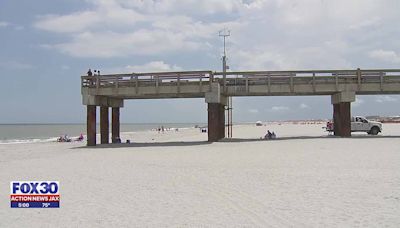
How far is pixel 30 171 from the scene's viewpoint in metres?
14.3

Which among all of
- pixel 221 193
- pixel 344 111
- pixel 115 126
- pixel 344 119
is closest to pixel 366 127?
pixel 344 119

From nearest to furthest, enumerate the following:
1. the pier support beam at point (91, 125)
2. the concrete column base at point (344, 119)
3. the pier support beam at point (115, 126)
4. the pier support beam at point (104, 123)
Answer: the concrete column base at point (344, 119) < the pier support beam at point (91, 125) < the pier support beam at point (104, 123) < the pier support beam at point (115, 126)

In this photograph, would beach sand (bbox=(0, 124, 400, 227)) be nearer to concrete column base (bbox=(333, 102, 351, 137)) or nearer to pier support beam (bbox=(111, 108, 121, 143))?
concrete column base (bbox=(333, 102, 351, 137))

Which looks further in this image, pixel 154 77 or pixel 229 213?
pixel 154 77

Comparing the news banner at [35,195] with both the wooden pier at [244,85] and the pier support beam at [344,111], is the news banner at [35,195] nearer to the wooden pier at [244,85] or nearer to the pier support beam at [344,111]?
the wooden pier at [244,85]

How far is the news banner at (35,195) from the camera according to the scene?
337 inches

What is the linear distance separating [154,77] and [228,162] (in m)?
13.1

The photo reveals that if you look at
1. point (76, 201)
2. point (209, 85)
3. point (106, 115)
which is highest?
point (209, 85)

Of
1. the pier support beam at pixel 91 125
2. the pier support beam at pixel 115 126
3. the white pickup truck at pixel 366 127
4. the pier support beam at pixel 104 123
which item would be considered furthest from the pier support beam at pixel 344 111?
the pier support beam at pixel 91 125

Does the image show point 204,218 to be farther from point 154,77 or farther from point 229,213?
point 154,77

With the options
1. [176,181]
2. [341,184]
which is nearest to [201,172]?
[176,181]

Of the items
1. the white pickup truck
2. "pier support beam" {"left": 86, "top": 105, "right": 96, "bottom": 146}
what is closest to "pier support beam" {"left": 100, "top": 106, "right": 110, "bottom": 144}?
"pier support beam" {"left": 86, "top": 105, "right": 96, "bottom": 146}

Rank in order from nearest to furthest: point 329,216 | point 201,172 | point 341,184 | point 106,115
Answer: point 329,216 < point 341,184 < point 201,172 < point 106,115

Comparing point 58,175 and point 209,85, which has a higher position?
point 209,85
